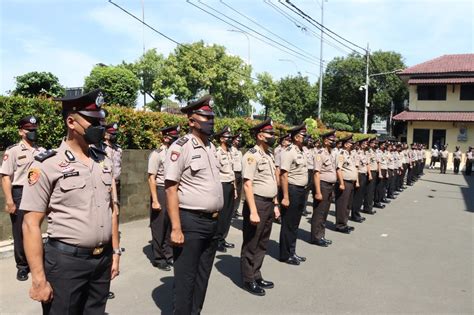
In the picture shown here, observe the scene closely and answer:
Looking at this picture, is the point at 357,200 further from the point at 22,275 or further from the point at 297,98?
the point at 297,98

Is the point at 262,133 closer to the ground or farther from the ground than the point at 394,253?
farther from the ground

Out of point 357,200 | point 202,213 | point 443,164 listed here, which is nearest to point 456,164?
point 443,164

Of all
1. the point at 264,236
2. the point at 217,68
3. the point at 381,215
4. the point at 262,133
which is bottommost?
the point at 381,215

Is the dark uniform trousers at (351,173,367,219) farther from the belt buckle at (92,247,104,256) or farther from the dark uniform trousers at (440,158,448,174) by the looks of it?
the dark uniform trousers at (440,158,448,174)

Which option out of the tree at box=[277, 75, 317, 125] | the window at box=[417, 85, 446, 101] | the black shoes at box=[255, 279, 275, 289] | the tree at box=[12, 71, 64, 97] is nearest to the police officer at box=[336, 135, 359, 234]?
the black shoes at box=[255, 279, 275, 289]

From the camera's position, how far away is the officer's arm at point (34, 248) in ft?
7.31

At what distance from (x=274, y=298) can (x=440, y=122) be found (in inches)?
1106

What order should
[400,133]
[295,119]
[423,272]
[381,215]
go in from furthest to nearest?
1. [295,119]
2. [400,133]
3. [381,215]
4. [423,272]

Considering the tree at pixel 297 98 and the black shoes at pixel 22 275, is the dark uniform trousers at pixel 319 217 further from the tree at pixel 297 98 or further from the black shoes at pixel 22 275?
the tree at pixel 297 98

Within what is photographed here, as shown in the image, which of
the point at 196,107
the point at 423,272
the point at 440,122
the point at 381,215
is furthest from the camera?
the point at 440,122

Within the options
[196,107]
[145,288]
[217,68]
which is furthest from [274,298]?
[217,68]

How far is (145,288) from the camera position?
4.55 m

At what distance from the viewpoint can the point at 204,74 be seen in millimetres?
35875

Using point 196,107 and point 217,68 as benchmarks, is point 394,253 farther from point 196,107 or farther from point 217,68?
point 217,68
